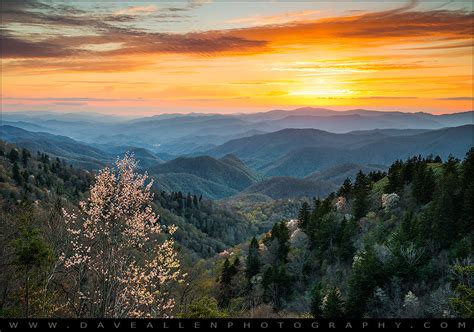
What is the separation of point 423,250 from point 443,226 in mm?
5617

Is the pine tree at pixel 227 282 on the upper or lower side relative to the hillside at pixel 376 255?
lower

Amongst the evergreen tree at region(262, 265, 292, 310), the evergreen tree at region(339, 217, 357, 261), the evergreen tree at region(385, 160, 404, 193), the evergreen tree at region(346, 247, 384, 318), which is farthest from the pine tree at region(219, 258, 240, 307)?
the evergreen tree at region(385, 160, 404, 193)

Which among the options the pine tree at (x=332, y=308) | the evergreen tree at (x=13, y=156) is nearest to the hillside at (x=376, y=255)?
the pine tree at (x=332, y=308)

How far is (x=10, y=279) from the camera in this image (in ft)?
80.5

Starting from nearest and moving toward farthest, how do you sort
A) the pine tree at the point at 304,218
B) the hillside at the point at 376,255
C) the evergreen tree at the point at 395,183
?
the hillside at the point at 376,255 < the evergreen tree at the point at 395,183 < the pine tree at the point at 304,218

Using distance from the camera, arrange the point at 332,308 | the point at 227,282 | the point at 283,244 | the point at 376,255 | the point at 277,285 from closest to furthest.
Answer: the point at 332,308, the point at 376,255, the point at 277,285, the point at 227,282, the point at 283,244

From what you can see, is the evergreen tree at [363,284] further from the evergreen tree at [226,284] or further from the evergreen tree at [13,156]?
the evergreen tree at [13,156]

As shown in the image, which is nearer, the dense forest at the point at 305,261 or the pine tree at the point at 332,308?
the dense forest at the point at 305,261

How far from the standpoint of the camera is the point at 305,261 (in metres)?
72.2

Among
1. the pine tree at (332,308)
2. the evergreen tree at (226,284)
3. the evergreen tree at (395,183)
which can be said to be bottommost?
the evergreen tree at (226,284)

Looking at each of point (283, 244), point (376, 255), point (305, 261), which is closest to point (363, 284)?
point (376, 255)

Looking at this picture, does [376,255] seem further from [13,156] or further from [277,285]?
[13,156]

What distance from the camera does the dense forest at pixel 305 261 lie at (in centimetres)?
2047
